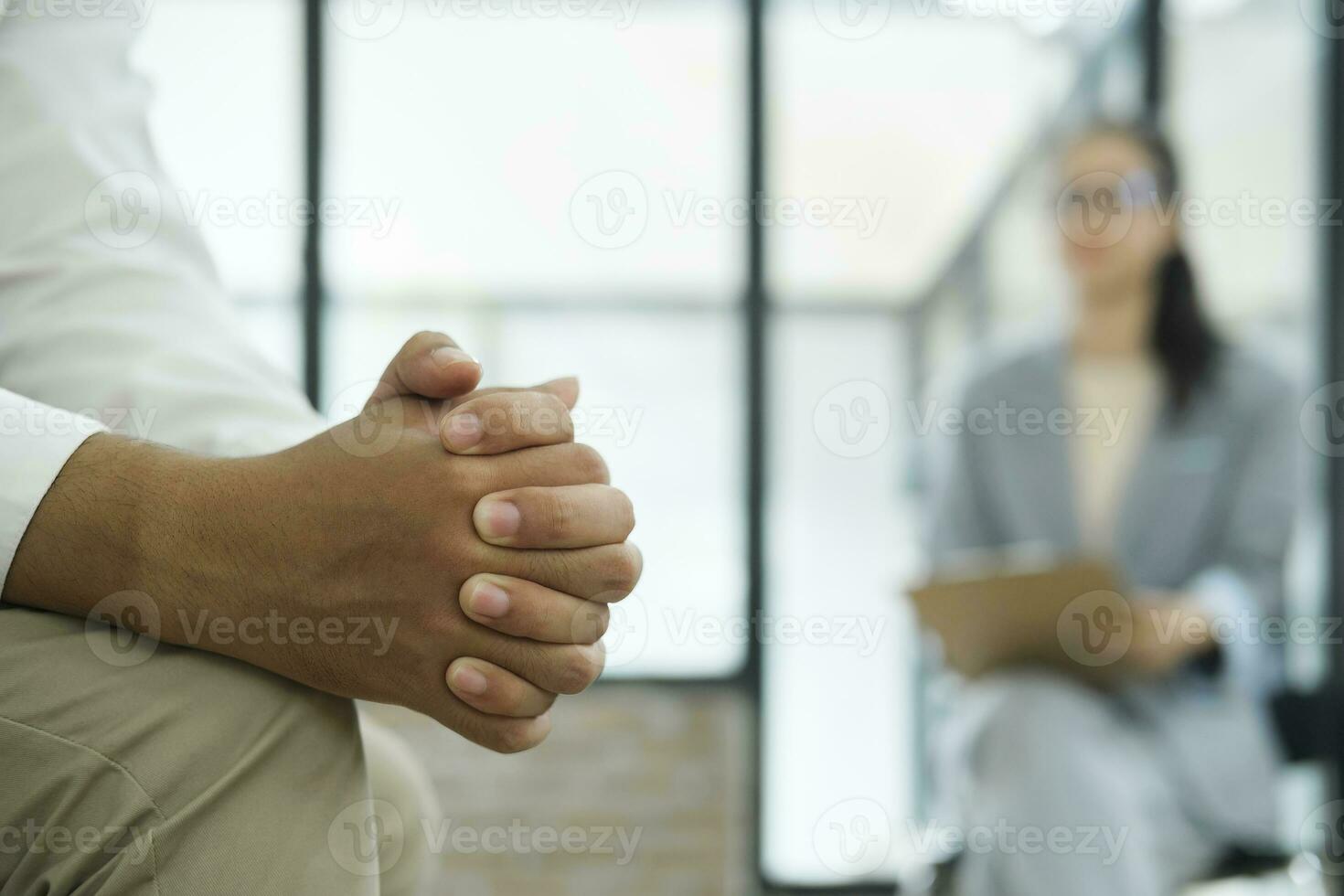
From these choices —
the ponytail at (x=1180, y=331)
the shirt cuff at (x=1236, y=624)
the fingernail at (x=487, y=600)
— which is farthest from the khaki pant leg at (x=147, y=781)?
the ponytail at (x=1180, y=331)

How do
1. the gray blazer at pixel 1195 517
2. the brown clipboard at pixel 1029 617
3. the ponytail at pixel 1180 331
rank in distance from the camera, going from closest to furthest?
the brown clipboard at pixel 1029 617 < the gray blazer at pixel 1195 517 < the ponytail at pixel 1180 331

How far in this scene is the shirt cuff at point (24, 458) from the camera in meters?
0.49

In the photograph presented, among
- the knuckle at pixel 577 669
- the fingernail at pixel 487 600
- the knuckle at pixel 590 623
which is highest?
the fingernail at pixel 487 600

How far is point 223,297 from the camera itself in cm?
72

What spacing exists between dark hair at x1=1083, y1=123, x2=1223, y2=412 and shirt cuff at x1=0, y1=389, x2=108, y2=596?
5.05 feet

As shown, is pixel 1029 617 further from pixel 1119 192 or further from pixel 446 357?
pixel 446 357

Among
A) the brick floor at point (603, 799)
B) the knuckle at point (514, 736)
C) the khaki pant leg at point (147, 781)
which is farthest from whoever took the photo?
the brick floor at point (603, 799)

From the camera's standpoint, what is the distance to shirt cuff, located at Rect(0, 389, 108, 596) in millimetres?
494

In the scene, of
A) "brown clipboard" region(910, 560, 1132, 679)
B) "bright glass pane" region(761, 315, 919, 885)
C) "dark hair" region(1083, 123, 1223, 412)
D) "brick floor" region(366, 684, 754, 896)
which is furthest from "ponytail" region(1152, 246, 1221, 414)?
"brick floor" region(366, 684, 754, 896)

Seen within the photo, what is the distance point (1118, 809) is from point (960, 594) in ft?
1.10

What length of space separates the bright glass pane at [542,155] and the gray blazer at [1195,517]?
0.88 m

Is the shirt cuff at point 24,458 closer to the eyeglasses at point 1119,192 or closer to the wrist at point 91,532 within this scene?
the wrist at point 91,532

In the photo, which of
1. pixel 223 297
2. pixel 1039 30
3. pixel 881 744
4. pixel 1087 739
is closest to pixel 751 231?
pixel 1039 30

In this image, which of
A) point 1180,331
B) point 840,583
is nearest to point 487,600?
point 1180,331
